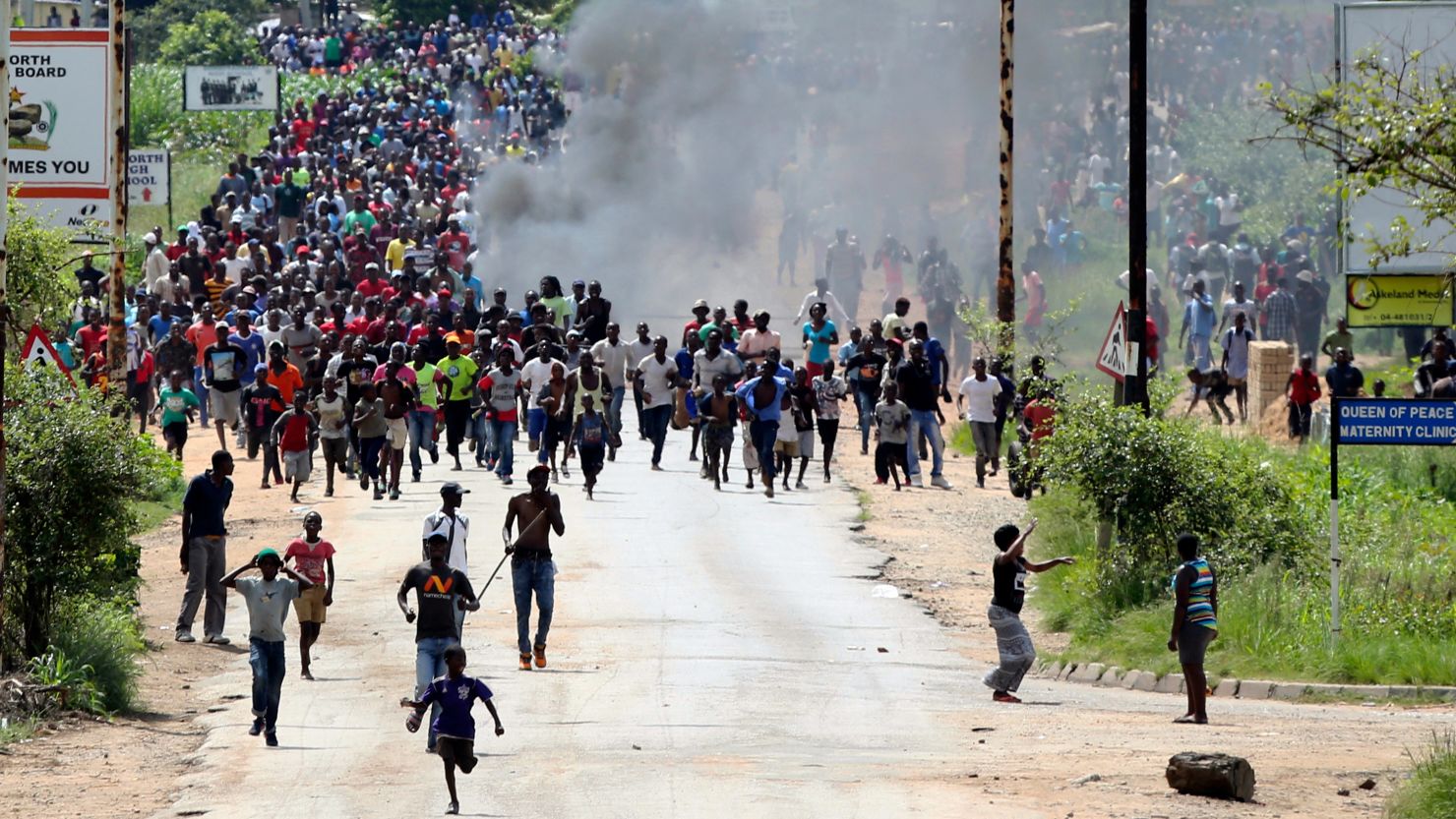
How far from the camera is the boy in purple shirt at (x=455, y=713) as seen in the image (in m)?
11.3

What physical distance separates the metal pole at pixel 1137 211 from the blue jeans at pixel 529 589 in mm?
5820

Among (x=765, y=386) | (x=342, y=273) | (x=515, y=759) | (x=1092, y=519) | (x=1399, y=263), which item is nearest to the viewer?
(x=515, y=759)

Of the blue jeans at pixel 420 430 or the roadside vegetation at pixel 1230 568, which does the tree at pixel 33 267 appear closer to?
the blue jeans at pixel 420 430

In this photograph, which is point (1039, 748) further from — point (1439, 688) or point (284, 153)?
point (284, 153)

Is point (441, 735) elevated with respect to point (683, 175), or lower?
lower

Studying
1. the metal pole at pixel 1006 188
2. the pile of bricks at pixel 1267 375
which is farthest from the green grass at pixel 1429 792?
the pile of bricks at pixel 1267 375

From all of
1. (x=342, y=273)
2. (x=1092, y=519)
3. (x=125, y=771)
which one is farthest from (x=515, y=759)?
(x=342, y=273)

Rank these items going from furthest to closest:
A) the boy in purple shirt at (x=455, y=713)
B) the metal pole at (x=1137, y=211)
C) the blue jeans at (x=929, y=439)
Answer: the blue jeans at (x=929, y=439) < the metal pole at (x=1137, y=211) < the boy in purple shirt at (x=455, y=713)

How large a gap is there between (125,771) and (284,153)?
34.0 m

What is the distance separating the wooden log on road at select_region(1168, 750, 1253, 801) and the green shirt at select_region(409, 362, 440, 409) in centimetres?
1422

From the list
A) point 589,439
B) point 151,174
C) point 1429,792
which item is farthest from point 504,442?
point 1429,792

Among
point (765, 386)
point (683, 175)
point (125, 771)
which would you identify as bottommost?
point (125, 771)

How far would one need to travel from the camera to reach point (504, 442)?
2400 cm

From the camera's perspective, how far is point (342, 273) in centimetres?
3478
